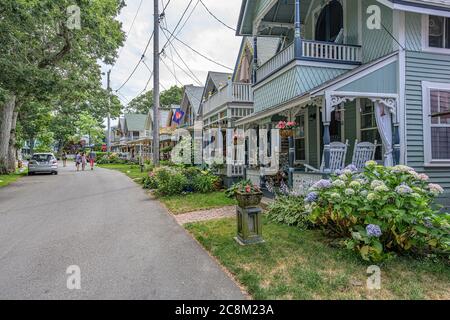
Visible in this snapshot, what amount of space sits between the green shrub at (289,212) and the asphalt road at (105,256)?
222 cm

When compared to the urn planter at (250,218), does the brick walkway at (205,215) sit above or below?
below

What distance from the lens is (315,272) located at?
4.08 m

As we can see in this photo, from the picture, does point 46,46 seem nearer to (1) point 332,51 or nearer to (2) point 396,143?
(1) point 332,51

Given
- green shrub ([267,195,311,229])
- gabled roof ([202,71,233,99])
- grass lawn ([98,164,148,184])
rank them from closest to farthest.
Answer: green shrub ([267,195,311,229]), grass lawn ([98,164,148,184]), gabled roof ([202,71,233,99])

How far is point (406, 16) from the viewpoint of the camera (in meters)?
7.66

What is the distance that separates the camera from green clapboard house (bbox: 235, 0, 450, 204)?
7219mm

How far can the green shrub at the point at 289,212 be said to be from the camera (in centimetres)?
661

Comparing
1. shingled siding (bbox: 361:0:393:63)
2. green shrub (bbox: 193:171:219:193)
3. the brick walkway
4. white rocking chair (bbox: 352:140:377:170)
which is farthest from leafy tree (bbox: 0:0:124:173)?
white rocking chair (bbox: 352:140:377:170)

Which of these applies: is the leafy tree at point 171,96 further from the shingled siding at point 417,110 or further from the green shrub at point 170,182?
the shingled siding at point 417,110

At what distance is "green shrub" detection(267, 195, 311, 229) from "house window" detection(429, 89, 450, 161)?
376cm

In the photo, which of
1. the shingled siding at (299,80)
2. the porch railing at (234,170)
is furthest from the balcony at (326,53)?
the porch railing at (234,170)

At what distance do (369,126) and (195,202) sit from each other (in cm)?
577

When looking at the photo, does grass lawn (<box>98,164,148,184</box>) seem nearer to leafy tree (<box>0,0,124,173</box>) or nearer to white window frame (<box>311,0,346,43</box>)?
leafy tree (<box>0,0,124,173</box>)

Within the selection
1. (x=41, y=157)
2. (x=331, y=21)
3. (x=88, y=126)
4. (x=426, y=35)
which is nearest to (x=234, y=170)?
(x=331, y=21)
